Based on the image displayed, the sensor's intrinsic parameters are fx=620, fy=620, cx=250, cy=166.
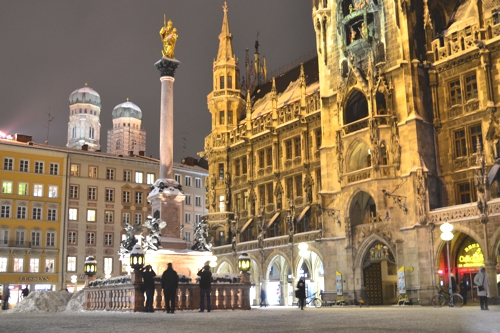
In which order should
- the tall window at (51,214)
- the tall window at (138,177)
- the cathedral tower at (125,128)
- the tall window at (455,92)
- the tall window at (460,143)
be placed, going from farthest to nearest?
the cathedral tower at (125,128), the tall window at (138,177), the tall window at (51,214), the tall window at (455,92), the tall window at (460,143)

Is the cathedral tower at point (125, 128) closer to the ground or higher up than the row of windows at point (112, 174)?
higher up

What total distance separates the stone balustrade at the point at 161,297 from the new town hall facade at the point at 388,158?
1325cm

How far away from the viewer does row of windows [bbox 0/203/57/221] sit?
6569 centimetres

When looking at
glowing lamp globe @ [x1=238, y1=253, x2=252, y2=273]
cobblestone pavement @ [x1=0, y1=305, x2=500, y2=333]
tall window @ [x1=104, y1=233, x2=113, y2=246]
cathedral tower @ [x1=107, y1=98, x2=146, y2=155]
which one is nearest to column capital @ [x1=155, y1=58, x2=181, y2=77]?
glowing lamp globe @ [x1=238, y1=253, x2=252, y2=273]

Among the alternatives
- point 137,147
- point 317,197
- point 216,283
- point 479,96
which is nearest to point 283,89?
point 317,197

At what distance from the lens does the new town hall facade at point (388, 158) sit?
3769 cm

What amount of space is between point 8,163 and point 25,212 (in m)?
5.64

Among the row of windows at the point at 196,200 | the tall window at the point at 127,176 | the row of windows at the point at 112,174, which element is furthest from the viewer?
the row of windows at the point at 196,200

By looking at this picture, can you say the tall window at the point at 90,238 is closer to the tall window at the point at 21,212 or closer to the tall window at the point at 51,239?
the tall window at the point at 51,239

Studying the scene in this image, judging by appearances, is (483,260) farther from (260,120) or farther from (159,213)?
(260,120)

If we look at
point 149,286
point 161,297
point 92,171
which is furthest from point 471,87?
point 92,171

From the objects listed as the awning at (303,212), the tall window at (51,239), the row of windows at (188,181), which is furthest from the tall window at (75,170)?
the awning at (303,212)

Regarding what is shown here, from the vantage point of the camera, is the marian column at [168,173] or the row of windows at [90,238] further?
the row of windows at [90,238]

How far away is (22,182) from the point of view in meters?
67.5
